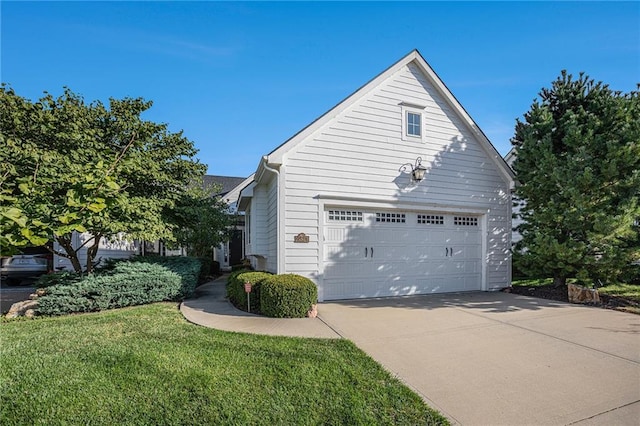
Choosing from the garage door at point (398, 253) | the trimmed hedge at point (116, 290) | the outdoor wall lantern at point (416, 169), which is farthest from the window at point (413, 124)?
the trimmed hedge at point (116, 290)

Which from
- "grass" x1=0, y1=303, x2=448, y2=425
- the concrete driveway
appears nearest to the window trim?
the concrete driveway

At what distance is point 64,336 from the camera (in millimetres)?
4961

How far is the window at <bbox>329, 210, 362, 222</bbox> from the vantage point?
807 centimetres

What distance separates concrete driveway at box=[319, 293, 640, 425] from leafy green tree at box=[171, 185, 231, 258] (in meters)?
4.85

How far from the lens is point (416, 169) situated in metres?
8.63

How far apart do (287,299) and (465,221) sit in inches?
246

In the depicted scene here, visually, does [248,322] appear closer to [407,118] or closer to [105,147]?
[105,147]

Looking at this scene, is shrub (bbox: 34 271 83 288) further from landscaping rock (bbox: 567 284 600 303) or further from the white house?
the white house

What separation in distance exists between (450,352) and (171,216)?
7873mm

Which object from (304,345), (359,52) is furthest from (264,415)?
(359,52)

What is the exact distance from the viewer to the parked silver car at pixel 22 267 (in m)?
11.7

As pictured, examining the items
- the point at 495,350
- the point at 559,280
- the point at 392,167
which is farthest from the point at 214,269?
the point at 559,280

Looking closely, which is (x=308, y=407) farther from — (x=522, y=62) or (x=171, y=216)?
(x=522, y=62)

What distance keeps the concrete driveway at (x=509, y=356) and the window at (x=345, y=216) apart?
212cm
